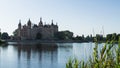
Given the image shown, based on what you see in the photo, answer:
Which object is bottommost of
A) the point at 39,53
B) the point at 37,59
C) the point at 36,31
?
the point at 37,59

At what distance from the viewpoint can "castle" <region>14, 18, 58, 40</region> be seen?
578 ft

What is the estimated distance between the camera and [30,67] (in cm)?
3656

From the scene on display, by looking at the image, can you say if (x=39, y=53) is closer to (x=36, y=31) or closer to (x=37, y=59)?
(x=37, y=59)

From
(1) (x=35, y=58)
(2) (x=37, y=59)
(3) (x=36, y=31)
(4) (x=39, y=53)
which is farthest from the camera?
(3) (x=36, y=31)

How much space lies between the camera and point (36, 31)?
17825cm

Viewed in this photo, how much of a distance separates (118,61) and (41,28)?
175763 millimetres

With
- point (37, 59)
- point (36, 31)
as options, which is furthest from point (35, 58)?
point (36, 31)

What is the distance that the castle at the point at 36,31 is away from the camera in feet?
578

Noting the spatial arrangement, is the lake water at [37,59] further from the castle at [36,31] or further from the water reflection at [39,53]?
the castle at [36,31]

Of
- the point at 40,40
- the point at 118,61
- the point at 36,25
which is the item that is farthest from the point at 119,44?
the point at 36,25

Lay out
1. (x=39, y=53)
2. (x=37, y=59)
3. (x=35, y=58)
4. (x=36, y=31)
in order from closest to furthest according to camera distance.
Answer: (x=37, y=59) < (x=35, y=58) < (x=39, y=53) < (x=36, y=31)

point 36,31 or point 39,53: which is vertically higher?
point 36,31

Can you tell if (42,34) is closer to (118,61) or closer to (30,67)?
(30,67)

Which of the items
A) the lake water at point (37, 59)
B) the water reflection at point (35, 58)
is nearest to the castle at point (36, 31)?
the water reflection at point (35, 58)
